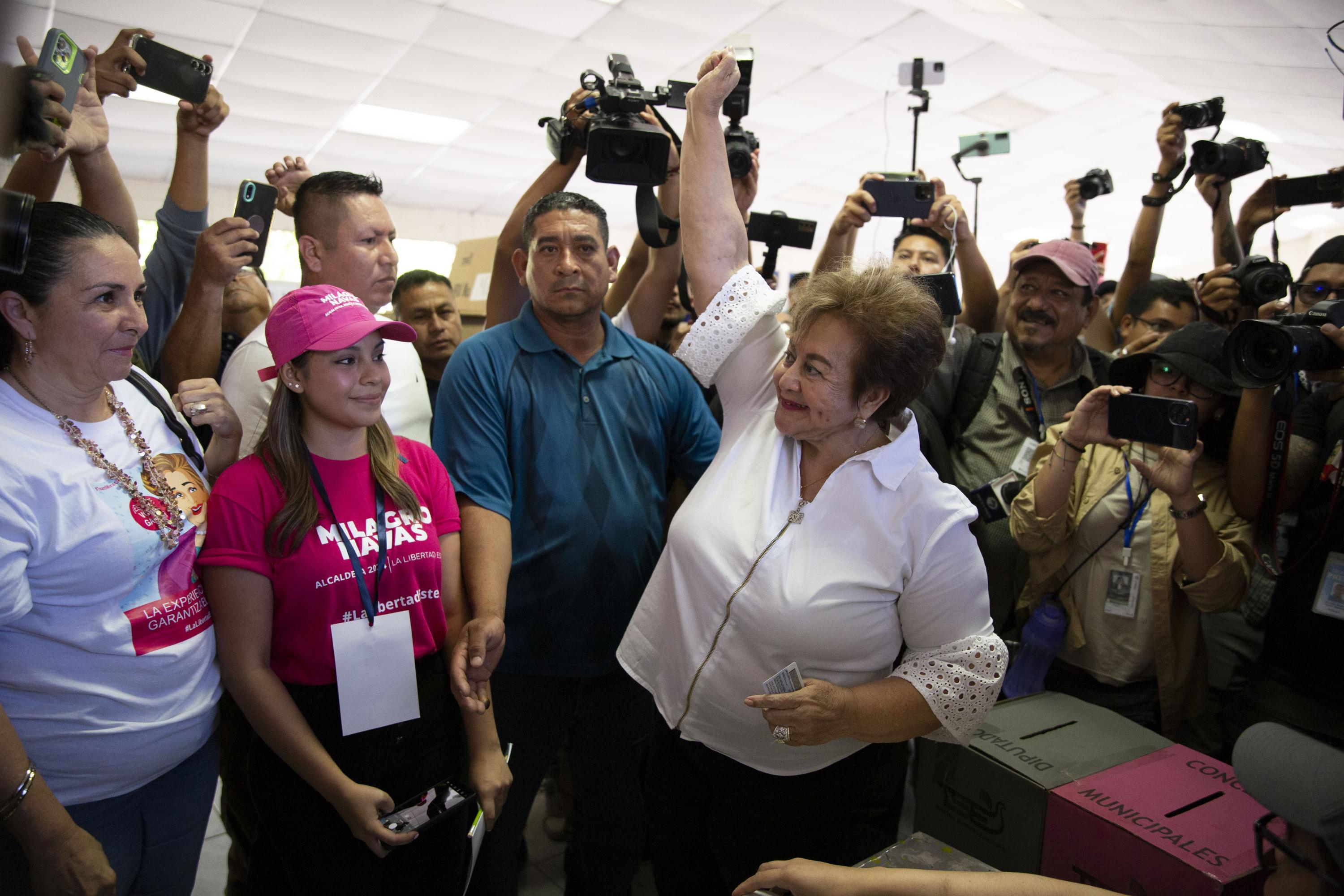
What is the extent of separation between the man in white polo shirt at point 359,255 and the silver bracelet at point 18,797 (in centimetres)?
85

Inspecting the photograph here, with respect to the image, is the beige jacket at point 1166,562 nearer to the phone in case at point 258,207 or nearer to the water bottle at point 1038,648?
the water bottle at point 1038,648

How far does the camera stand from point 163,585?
1.16 metres

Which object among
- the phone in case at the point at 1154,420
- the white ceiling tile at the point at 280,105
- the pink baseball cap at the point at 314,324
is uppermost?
the white ceiling tile at the point at 280,105

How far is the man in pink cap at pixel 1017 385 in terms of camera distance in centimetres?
206

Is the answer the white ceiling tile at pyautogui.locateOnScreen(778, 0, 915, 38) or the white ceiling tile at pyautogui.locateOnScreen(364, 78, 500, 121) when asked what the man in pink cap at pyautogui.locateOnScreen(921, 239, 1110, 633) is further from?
the white ceiling tile at pyautogui.locateOnScreen(364, 78, 500, 121)

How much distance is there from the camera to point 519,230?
2088 millimetres

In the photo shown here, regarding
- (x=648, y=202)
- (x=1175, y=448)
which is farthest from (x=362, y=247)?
(x=1175, y=448)

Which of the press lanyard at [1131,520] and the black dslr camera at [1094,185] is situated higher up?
the black dslr camera at [1094,185]

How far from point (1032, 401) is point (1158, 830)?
110 centimetres

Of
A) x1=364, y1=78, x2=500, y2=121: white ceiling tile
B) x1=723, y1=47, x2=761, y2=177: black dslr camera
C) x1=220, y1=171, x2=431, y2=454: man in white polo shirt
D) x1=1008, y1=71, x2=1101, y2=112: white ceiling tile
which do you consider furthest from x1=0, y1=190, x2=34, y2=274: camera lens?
Result: x1=1008, y1=71, x2=1101, y2=112: white ceiling tile

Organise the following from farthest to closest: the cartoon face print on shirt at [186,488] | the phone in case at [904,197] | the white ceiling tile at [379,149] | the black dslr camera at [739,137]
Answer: the white ceiling tile at [379,149] → the phone in case at [904,197] → the black dslr camera at [739,137] → the cartoon face print on shirt at [186,488]

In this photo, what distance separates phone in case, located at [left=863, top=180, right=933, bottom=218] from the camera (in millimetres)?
2195

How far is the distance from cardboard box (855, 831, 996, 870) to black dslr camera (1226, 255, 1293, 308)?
5.44 feet

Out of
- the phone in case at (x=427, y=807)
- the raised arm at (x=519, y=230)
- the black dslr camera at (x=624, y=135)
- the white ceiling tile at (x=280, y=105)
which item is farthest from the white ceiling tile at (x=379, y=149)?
the phone in case at (x=427, y=807)
